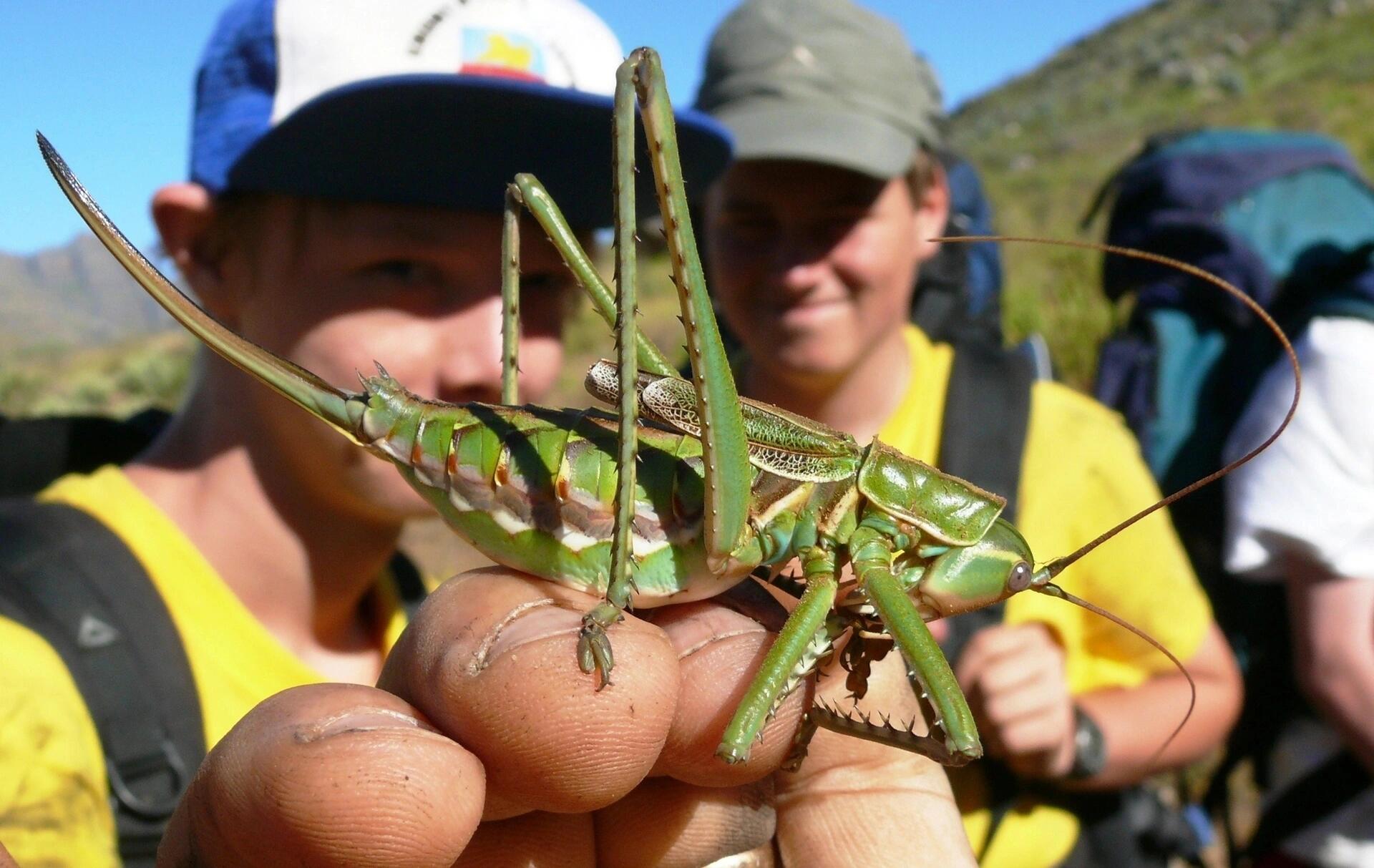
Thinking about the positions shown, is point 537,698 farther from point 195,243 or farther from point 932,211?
point 932,211

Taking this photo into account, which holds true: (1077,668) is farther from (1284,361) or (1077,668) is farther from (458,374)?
(458,374)

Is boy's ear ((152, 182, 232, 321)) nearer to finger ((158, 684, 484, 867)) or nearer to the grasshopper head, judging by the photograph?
finger ((158, 684, 484, 867))

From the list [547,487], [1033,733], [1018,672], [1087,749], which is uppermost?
[547,487]

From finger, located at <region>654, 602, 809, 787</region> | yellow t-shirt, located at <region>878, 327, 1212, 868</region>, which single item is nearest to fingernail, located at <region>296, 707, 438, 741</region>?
finger, located at <region>654, 602, 809, 787</region>

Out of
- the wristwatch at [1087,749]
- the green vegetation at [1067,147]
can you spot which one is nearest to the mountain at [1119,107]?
the green vegetation at [1067,147]

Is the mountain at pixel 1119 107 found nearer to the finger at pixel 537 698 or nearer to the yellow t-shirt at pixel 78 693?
the yellow t-shirt at pixel 78 693

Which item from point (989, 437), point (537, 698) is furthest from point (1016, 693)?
point (537, 698)
